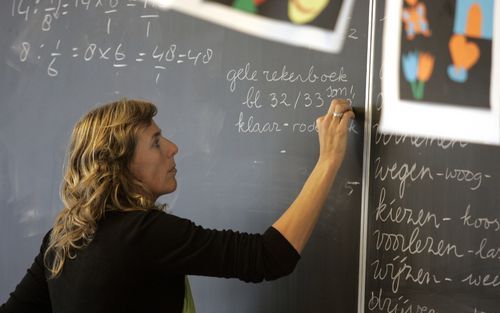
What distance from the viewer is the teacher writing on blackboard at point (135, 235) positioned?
4.52 feet

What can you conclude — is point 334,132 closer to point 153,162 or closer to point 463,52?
point 463,52

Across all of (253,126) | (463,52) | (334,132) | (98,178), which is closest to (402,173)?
(334,132)

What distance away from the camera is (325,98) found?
5.87 feet

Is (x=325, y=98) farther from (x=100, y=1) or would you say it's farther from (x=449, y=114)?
(x=100, y=1)

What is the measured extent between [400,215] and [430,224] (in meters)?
0.09

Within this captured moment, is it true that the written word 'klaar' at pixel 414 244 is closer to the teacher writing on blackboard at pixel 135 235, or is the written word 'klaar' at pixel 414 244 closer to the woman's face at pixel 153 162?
the teacher writing on blackboard at pixel 135 235

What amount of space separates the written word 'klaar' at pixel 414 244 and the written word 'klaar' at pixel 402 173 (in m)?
0.13

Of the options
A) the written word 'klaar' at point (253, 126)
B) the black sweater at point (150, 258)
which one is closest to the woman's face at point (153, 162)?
the black sweater at point (150, 258)

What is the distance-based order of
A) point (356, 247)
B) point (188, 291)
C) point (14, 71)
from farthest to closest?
point (14, 71), point (356, 247), point (188, 291)

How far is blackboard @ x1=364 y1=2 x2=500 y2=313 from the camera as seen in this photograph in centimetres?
159

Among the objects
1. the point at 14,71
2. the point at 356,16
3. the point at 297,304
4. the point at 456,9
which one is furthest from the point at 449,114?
the point at 14,71

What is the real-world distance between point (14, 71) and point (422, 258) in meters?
1.72

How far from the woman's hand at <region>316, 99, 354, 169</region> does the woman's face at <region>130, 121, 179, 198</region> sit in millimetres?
451

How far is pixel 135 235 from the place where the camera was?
4.50ft
